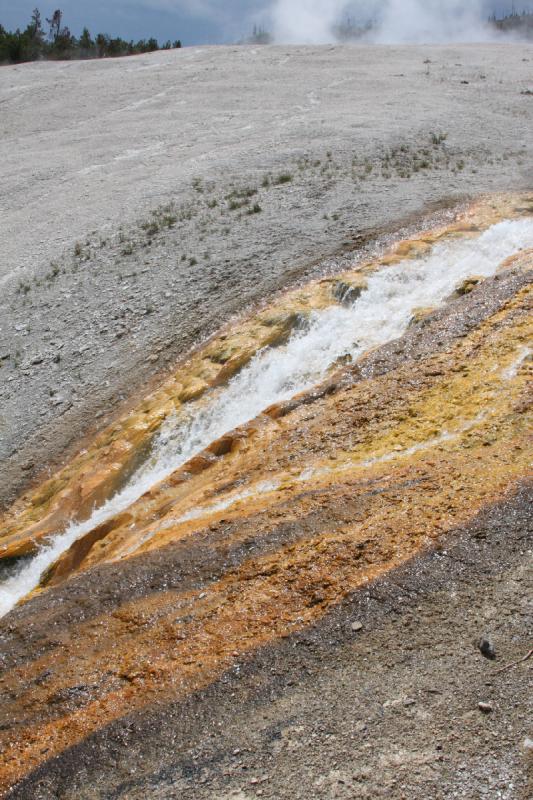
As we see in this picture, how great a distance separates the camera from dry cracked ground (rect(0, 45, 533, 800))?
546 centimetres

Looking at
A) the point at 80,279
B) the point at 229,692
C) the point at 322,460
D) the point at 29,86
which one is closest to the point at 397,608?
the point at 229,692

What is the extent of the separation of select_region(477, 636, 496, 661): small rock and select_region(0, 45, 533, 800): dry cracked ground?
0.05 metres

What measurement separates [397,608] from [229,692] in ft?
5.64

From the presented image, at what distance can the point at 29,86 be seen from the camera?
41.7m

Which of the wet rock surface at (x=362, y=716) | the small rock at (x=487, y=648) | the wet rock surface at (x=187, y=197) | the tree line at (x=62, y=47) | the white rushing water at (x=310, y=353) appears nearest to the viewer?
the wet rock surface at (x=362, y=716)

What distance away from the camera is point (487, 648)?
5.72 metres

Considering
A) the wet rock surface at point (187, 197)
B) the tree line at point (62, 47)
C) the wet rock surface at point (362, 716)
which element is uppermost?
the tree line at point (62, 47)

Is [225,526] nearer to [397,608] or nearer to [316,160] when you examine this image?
[397,608]

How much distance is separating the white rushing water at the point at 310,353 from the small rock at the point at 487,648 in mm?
7449

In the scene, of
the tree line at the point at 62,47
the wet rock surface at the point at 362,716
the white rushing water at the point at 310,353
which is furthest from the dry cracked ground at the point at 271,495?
the tree line at the point at 62,47

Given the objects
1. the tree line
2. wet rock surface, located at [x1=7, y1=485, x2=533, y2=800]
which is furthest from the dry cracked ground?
the tree line

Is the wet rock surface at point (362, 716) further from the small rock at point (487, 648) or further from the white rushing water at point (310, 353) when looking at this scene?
the white rushing water at point (310, 353)

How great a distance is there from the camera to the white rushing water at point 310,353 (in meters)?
12.1

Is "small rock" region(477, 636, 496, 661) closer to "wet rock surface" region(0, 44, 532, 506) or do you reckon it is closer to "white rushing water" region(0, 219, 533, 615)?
"white rushing water" region(0, 219, 533, 615)
